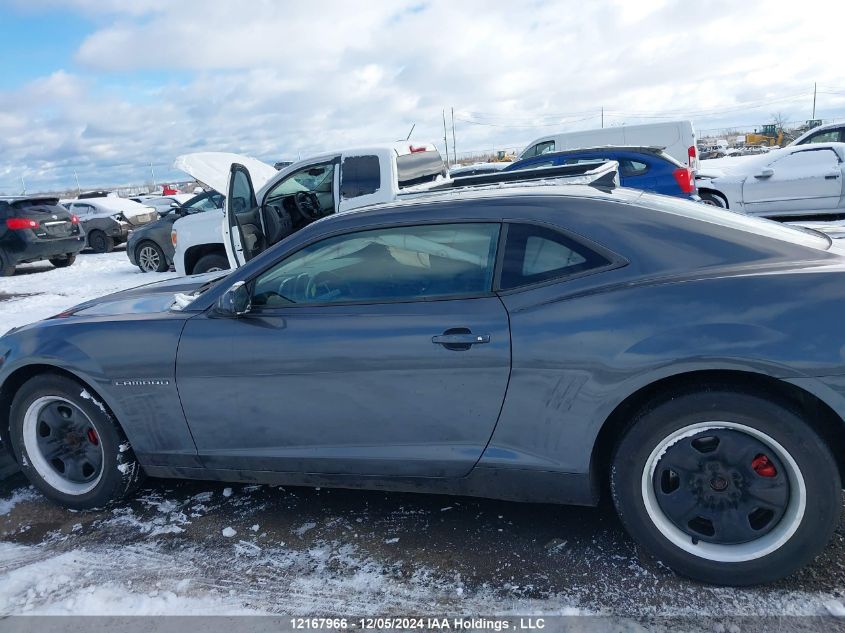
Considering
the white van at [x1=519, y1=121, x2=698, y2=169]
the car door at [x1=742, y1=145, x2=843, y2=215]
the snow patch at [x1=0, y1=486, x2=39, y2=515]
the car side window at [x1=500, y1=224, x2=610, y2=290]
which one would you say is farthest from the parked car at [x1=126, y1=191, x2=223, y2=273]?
the car side window at [x1=500, y1=224, x2=610, y2=290]

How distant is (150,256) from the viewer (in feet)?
38.8

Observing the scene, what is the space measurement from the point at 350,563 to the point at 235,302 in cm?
126

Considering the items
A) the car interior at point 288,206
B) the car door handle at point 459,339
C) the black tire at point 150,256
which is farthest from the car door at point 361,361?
the black tire at point 150,256

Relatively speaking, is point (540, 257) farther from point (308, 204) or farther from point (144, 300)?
point (308, 204)

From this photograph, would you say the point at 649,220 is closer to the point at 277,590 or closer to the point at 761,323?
the point at 761,323

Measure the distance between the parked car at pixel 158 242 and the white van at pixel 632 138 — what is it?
809 cm

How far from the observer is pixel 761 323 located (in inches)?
88.0

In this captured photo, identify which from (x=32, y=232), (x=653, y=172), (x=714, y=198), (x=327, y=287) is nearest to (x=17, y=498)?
(x=327, y=287)

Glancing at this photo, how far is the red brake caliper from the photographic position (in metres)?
2.32

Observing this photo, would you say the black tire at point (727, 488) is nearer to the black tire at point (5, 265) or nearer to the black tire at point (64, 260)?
the black tire at point (5, 265)

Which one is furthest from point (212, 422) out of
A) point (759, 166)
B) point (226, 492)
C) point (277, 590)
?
point (759, 166)

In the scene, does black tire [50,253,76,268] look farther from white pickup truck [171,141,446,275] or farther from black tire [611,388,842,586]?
black tire [611,388,842,586]

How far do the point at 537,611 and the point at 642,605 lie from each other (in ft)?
1.27

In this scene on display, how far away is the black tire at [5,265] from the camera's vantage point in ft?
42.1
